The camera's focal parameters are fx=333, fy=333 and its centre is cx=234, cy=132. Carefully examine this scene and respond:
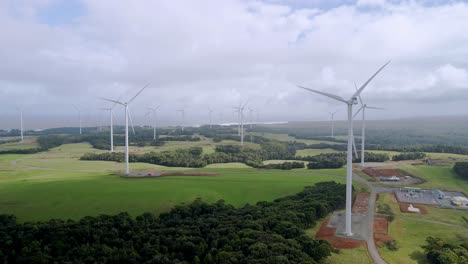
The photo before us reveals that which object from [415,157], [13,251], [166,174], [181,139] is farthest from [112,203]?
[181,139]

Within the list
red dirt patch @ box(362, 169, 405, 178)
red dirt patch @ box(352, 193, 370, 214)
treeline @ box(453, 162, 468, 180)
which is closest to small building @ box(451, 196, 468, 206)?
red dirt patch @ box(352, 193, 370, 214)

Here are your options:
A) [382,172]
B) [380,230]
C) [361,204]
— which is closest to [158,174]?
[361,204]

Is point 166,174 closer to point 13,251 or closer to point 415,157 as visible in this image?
point 13,251

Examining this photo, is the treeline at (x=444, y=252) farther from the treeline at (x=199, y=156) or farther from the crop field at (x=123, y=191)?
the treeline at (x=199, y=156)

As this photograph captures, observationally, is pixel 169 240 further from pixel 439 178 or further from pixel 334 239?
pixel 439 178

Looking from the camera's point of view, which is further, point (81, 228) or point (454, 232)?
point (454, 232)

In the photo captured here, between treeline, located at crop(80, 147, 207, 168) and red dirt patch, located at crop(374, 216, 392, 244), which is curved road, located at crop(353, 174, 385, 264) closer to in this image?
red dirt patch, located at crop(374, 216, 392, 244)

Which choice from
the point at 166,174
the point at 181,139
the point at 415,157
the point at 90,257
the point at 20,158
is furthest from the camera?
the point at 181,139
